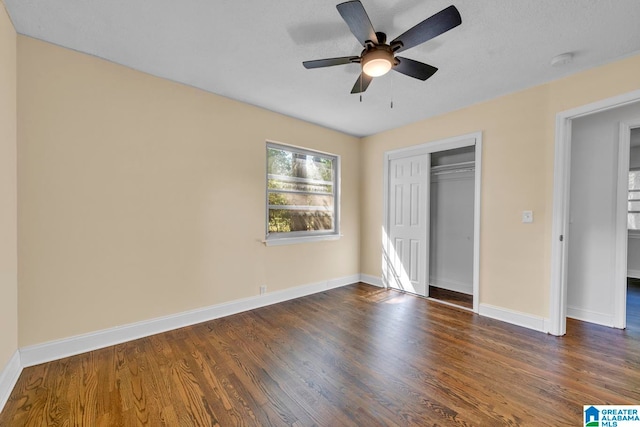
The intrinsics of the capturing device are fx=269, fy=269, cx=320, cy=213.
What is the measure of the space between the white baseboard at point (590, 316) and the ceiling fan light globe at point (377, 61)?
3484mm

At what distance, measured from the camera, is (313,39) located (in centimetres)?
211

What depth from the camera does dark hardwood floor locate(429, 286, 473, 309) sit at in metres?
3.61

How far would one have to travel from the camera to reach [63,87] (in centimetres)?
224

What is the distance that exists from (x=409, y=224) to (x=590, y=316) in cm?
222

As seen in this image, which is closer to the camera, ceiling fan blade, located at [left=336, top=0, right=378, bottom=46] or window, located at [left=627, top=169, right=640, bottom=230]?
ceiling fan blade, located at [left=336, top=0, right=378, bottom=46]

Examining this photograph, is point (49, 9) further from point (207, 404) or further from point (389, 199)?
point (389, 199)

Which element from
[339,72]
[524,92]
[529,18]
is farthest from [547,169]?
[339,72]

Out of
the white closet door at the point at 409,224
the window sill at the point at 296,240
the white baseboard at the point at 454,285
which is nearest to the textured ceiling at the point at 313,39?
the white closet door at the point at 409,224

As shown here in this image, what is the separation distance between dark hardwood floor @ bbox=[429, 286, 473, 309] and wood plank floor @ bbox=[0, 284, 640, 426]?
0.64 metres

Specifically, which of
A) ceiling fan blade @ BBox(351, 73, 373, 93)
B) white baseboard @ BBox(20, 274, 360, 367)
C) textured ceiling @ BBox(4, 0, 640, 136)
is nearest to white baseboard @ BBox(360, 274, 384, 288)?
white baseboard @ BBox(20, 274, 360, 367)

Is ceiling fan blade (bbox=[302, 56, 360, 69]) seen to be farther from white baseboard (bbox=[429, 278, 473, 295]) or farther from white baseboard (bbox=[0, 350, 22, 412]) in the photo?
white baseboard (bbox=[429, 278, 473, 295])

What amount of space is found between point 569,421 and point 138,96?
409 cm

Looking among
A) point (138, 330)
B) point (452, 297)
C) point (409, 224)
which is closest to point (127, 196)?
point (138, 330)

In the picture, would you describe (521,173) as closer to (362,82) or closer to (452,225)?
(452,225)
